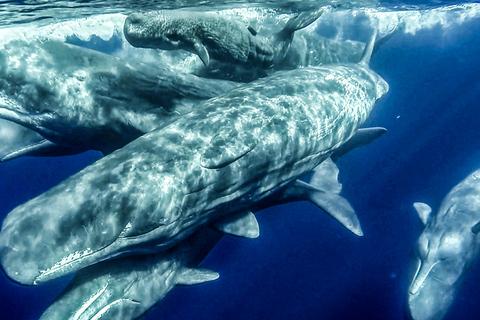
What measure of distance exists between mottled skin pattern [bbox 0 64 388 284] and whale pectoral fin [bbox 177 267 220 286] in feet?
4.20

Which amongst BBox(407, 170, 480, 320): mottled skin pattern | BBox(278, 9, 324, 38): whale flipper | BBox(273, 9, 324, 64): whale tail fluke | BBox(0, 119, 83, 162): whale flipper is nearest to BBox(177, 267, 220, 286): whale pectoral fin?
BBox(0, 119, 83, 162): whale flipper

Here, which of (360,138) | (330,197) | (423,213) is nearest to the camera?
(330,197)

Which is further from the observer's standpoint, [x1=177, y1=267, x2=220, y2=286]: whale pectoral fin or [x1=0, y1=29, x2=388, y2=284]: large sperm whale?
[x1=177, y1=267, x2=220, y2=286]: whale pectoral fin

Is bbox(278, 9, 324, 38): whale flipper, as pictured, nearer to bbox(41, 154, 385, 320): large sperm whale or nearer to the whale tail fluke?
the whale tail fluke

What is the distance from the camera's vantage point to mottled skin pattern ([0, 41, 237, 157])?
6695mm

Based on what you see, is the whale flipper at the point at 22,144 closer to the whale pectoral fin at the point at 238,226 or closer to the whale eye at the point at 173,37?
the whale eye at the point at 173,37

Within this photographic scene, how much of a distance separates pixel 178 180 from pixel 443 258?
28.7ft

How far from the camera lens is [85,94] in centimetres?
721

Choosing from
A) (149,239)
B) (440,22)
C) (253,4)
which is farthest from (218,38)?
(440,22)

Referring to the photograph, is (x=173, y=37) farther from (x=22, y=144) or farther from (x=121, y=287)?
(x=121, y=287)

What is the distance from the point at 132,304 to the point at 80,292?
2.91 ft

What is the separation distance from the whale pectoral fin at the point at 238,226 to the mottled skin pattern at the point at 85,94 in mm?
2139

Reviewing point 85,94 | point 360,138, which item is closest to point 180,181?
point 85,94

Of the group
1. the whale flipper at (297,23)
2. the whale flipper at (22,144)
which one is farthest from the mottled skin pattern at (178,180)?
the whale flipper at (22,144)
